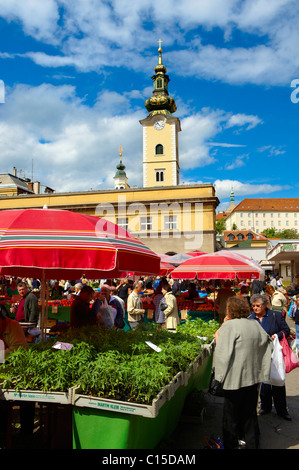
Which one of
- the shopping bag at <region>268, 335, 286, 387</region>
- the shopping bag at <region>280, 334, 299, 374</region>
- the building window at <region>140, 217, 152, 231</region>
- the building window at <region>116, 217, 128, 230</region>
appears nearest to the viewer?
the shopping bag at <region>268, 335, 286, 387</region>

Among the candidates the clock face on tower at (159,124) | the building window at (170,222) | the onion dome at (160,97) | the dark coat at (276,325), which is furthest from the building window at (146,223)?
the dark coat at (276,325)

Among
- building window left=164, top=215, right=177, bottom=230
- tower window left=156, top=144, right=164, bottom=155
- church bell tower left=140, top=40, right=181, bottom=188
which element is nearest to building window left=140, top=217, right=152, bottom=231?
building window left=164, top=215, right=177, bottom=230

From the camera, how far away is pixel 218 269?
10.7m

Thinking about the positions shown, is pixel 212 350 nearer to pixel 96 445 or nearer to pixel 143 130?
pixel 96 445

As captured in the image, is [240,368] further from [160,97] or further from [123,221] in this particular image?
[160,97]

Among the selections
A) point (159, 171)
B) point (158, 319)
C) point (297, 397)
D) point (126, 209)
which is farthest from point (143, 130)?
point (297, 397)

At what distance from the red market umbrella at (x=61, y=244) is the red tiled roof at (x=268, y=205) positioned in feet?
448

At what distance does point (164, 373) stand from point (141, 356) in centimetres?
45

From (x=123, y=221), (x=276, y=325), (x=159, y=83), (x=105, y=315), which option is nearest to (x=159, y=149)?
(x=159, y=83)

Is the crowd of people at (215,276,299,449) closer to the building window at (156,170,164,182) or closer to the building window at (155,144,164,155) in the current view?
the building window at (156,170,164,182)

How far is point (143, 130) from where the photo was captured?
58.1m

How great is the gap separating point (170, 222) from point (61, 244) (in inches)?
1541

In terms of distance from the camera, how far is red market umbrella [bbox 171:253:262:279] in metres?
10.5

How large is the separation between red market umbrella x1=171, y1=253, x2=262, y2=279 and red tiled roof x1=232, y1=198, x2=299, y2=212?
12934cm
